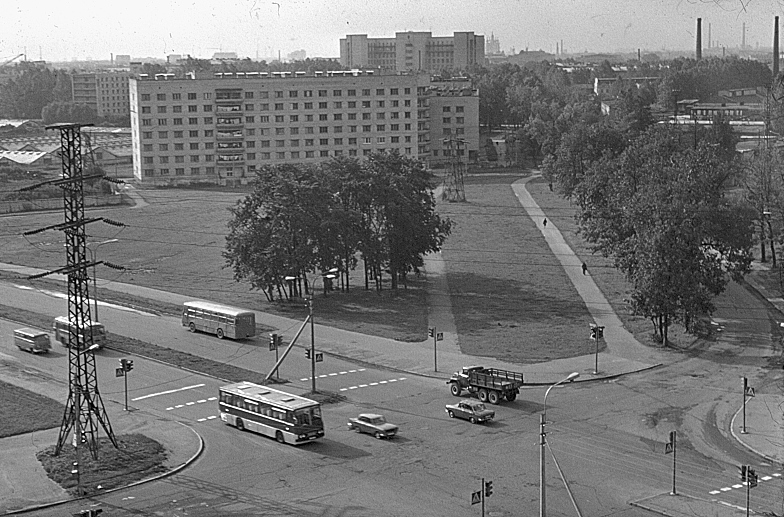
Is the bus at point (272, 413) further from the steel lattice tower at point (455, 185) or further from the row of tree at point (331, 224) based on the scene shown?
the steel lattice tower at point (455, 185)

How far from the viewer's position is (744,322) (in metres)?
42.9

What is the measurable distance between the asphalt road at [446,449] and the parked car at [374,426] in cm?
27

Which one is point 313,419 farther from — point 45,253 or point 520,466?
point 45,253

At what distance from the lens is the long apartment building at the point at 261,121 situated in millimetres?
99250

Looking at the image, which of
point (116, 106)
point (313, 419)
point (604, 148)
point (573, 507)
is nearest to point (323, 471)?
point (313, 419)

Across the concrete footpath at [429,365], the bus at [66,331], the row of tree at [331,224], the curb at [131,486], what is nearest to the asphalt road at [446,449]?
the curb at [131,486]

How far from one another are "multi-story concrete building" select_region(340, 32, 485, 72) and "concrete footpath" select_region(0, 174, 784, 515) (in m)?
110

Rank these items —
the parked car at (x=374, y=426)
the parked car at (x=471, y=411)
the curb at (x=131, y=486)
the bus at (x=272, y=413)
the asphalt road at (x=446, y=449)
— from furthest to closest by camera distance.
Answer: the parked car at (x=471, y=411) → the parked car at (x=374, y=426) → the bus at (x=272, y=413) → the asphalt road at (x=446, y=449) → the curb at (x=131, y=486)

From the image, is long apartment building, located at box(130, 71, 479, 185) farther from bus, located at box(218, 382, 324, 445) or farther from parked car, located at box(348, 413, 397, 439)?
parked car, located at box(348, 413, 397, 439)

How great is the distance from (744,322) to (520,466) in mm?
20473

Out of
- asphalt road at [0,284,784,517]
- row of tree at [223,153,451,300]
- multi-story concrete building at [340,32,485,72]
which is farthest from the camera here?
multi-story concrete building at [340,32,485,72]

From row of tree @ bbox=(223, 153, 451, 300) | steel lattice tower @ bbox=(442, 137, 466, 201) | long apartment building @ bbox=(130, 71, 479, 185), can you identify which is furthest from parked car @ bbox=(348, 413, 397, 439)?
long apartment building @ bbox=(130, 71, 479, 185)

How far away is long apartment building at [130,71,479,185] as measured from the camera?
326 ft

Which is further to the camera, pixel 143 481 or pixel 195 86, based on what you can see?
pixel 195 86
